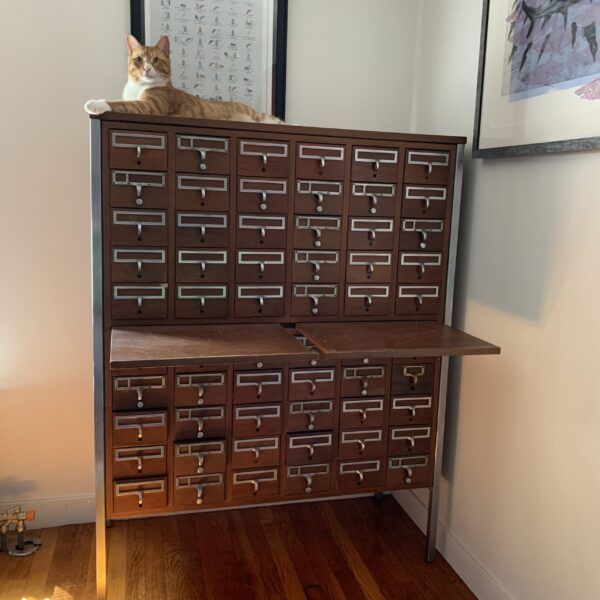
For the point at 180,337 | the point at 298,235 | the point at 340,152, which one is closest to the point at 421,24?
the point at 340,152

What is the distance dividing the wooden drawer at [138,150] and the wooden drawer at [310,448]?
0.97 meters

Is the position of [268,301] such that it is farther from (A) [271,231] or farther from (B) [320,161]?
(B) [320,161]

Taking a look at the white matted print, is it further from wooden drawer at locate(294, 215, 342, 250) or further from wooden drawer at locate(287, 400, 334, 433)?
wooden drawer at locate(287, 400, 334, 433)

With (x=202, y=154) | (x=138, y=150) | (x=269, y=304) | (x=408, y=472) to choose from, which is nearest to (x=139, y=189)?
(x=138, y=150)

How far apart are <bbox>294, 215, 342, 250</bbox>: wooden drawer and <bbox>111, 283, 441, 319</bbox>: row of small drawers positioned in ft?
0.44

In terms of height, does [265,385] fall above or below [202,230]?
below

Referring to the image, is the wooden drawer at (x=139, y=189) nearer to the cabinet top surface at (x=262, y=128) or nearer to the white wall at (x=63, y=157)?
the cabinet top surface at (x=262, y=128)

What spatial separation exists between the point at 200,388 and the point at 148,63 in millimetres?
1049

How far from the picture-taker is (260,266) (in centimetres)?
196

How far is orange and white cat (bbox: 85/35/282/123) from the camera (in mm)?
1925

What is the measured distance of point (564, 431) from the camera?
1.70m

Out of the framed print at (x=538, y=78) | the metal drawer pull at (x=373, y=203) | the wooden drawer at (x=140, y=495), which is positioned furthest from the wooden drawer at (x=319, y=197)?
the wooden drawer at (x=140, y=495)

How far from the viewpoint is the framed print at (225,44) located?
2236 millimetres

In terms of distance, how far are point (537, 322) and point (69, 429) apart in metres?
1.78
